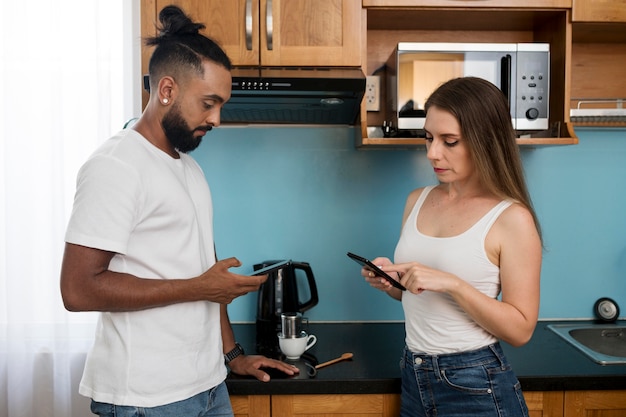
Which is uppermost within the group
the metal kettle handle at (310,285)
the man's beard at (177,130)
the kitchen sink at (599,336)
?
the man's beard at (177,130)

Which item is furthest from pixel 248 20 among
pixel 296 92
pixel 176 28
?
pixel 176 28

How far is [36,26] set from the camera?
Answer: 6.65 feet

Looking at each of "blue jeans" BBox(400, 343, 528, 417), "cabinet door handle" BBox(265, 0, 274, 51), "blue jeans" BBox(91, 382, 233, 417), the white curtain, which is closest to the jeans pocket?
"blue jeans" BBox(400, 343, 528, 417)

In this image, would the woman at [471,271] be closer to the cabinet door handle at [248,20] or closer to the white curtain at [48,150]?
the cabinet door handle at [248,20]

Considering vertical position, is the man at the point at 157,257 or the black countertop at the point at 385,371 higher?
the man at the point at 157,257

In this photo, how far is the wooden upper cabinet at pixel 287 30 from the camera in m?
1.83

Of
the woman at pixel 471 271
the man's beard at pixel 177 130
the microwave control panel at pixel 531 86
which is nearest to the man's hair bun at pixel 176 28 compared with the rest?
the man's beard at pixel 177 130

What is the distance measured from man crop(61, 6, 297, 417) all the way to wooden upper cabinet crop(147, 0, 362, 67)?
422 mm

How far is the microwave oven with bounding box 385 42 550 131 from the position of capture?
1.83 m

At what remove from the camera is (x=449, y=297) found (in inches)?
55.9

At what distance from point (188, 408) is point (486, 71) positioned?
1292mm

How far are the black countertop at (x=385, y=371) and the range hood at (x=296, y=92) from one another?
0.76 metres

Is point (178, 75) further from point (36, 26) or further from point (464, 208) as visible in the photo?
point (36, 26)

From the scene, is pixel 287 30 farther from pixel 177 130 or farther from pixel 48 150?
pixel 48 150
